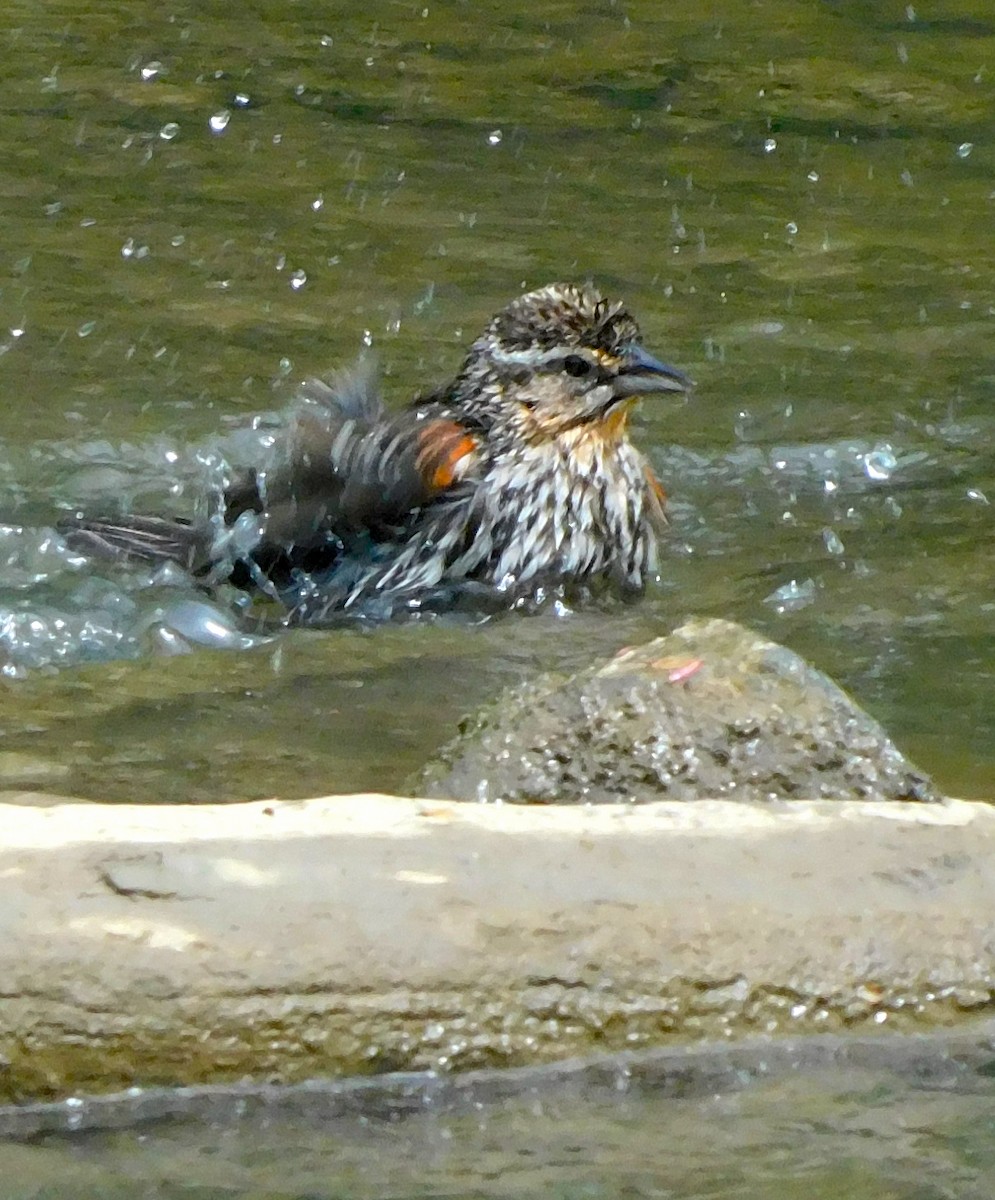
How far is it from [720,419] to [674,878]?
13.5 feet

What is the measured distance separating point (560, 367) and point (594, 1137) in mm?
3734

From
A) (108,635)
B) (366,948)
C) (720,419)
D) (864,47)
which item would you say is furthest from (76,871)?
(864,47)

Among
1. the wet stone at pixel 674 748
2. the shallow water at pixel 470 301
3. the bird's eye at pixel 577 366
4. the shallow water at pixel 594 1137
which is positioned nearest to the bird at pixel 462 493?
the bird's eye at pixel 577 366

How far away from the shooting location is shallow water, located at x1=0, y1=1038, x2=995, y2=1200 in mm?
3414

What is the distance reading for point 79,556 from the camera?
6734mm

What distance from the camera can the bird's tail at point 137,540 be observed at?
674 centimetres

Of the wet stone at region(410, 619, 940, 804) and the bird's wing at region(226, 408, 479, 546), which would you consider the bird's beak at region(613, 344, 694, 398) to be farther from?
the wet stone at region(410, 619, 940, 804)

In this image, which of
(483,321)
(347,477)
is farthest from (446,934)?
(483,321)

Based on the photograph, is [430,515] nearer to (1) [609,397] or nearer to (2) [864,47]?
(1) [609,397]

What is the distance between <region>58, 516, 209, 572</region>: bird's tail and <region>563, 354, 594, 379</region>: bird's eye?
1.10 m

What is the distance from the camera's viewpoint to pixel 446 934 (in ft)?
12.5

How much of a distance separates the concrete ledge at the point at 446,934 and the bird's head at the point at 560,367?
2995 mm

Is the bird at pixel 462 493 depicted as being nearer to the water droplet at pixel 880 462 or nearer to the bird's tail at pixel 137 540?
the bird's tail at pixel 137 540

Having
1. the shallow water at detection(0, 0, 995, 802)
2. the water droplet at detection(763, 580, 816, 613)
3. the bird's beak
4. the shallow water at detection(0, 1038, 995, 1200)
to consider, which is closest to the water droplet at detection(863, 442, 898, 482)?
the shallow water at detection(0, 0, 995, 802)
